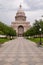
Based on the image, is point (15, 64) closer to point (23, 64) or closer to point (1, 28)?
point (23, 64)

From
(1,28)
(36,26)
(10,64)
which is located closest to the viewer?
(10,64)

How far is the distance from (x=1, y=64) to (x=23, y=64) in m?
1.26

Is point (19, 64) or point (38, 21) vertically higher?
point (38, 21)

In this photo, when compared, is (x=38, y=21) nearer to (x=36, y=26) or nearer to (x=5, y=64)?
(x=36, y=26)

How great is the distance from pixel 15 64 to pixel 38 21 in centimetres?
9309

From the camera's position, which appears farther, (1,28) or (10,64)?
(1,28)

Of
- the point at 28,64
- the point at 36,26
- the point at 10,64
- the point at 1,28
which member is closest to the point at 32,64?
the point at 28,64

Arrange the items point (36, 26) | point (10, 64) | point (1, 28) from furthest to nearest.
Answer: point (1, 28), point (36, 26), point (10, 64)

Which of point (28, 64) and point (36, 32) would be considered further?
point (36, 32)

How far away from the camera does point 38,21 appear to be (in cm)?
10612

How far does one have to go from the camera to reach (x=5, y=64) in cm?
1360

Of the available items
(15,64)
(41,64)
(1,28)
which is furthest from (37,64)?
(1,28)

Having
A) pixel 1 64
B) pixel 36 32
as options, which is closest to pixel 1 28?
pixel 36 32

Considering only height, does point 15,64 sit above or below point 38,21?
below
